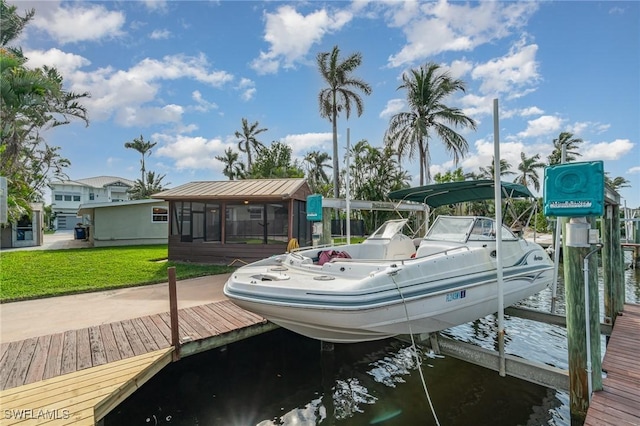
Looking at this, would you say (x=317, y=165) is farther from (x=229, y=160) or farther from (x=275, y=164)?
(x=229, y=160)

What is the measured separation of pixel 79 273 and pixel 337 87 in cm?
1508

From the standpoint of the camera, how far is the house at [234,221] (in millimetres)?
10078

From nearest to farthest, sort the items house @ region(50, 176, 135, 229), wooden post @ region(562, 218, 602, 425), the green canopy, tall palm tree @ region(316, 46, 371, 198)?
1. wooden post @ region(562, 218, 602, 425)
2. the green canopy
3. tall palm tree @ region(316, 46, 371, 198)
4. house @ region(50, 176, 135, 229)

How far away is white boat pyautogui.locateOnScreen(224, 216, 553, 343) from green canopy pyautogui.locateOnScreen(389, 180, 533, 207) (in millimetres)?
607

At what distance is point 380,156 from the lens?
22094 millimetres

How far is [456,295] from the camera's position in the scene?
12.9 ft

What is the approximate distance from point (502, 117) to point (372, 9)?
15.1 feet

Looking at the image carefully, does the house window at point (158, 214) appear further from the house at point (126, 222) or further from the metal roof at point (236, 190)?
the metal roof at point (236, 190)

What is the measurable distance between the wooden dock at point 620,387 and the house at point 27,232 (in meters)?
21.3

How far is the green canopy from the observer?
5203mm

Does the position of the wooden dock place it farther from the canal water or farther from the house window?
the house window

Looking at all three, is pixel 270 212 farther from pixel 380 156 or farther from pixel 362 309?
pixel 380 156

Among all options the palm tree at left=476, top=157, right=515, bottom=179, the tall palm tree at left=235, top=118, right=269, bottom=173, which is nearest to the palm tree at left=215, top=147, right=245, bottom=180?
the tall palm tree at left=235, top=118, right=269, bottom=173
